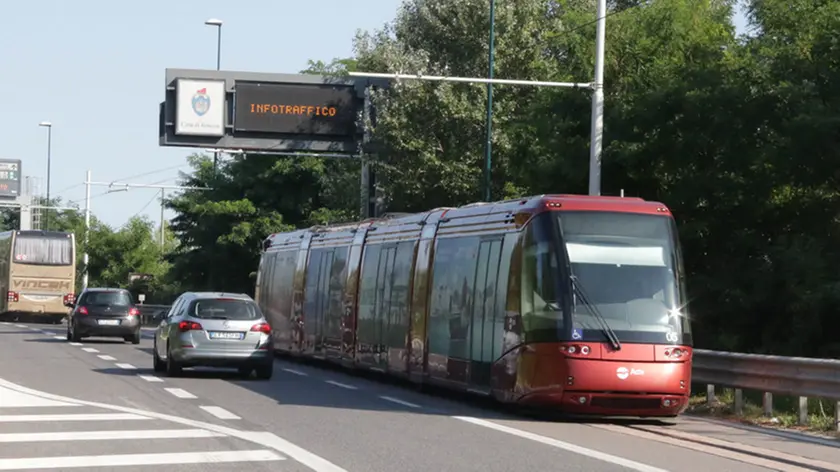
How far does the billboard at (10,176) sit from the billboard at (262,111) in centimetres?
9928

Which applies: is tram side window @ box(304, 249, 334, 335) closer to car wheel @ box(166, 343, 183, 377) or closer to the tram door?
car wheel @ box(166, 343, 183, 377)

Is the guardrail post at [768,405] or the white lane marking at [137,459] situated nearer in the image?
the white lane marking at [137,459]

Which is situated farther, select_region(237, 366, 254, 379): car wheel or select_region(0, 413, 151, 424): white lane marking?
select_region(237, 366, 254, 379): car wheel

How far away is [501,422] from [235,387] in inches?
255

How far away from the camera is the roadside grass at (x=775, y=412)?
17.4 meters

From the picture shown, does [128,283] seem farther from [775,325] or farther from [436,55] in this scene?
[775,325]

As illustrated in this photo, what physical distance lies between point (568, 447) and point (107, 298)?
2797 centimetres

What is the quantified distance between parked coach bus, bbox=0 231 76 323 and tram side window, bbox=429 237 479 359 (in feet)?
134

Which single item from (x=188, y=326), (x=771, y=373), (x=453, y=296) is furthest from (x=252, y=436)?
(x=188, y=326)

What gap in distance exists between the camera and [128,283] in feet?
276

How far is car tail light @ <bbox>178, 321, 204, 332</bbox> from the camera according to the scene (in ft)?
80.2

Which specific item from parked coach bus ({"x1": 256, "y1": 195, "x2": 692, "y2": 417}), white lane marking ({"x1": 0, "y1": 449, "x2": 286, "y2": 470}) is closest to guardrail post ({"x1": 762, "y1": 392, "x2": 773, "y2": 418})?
parked coach bus ({"x1": 256, "y1": 195, "x2": 692, "y2": 417})

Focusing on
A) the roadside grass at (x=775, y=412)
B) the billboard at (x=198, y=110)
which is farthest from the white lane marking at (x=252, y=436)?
the billboard at (x=198, y=110)

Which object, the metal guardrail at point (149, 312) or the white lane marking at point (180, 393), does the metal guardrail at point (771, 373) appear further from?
the metal guardrail at point (149, 312)
